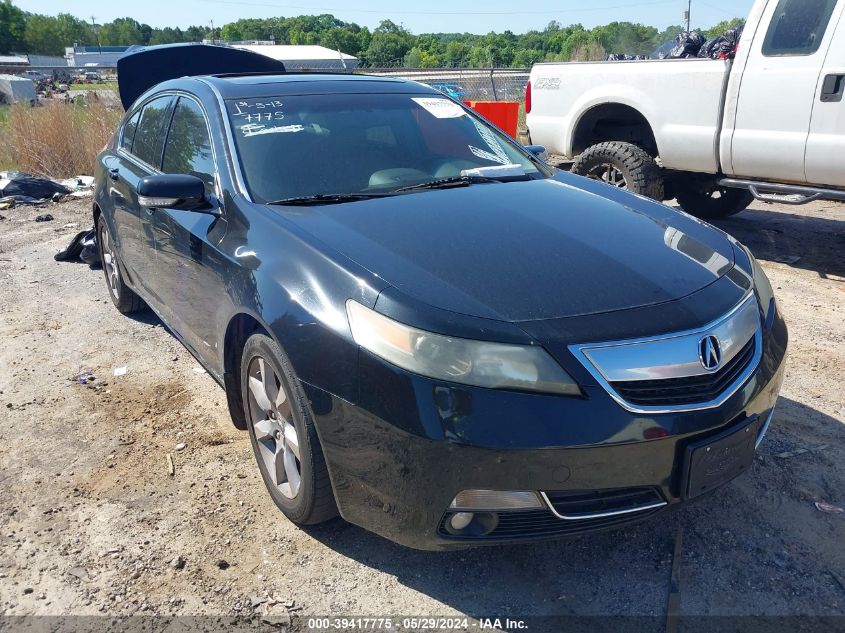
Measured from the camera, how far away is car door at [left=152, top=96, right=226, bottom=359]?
313 centimetres

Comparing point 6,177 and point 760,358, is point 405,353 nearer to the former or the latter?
point 760,358

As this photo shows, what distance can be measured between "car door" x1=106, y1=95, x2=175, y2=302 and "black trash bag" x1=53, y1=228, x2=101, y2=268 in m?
2.15

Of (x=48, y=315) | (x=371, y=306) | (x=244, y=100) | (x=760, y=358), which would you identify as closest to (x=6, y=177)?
(x=48, y=315)

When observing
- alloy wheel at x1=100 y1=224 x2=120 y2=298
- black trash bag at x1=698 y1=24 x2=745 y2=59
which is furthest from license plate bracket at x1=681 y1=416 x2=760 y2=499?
black trash bag at x1=698 y1=24 x2=745 y2=59

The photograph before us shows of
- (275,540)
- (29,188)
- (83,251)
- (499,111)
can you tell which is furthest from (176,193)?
(29,188)

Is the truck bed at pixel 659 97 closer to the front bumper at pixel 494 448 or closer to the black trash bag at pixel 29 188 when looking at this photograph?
the front bumper at pixel 494 448

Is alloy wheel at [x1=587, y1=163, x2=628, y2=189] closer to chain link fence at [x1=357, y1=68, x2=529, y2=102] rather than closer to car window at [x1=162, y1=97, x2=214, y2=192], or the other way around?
car window at [x1=162, y1=97, x2=214, y2=192]

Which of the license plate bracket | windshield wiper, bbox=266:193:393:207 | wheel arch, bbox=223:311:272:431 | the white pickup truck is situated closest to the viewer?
the license plate bracket

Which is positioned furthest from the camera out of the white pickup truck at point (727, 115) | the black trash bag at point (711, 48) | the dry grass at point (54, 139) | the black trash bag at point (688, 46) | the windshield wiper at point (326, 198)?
the dry grass at point (54, 139)

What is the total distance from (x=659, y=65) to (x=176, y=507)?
5.41 metres

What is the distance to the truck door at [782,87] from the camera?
5461 millimetres

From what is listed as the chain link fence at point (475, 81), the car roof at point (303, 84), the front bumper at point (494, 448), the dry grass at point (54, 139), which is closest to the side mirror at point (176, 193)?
the car roof at point (303, 84)

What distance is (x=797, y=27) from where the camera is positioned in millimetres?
5602

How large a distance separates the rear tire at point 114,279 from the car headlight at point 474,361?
3.36 metres
